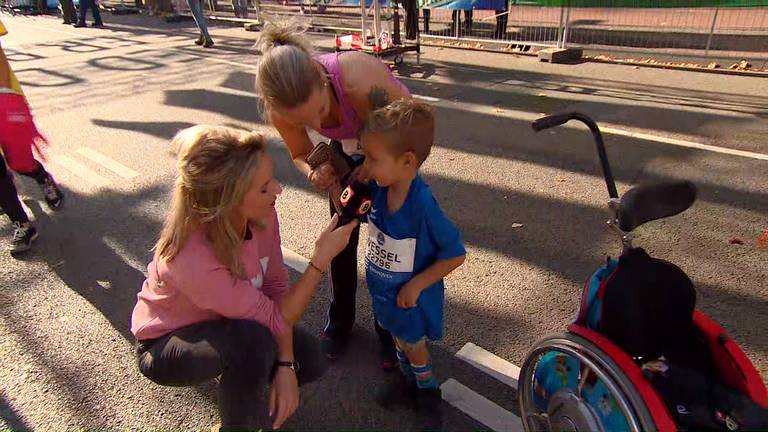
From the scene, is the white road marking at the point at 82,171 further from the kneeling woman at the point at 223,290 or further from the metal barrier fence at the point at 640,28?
the metal barrier fence at the point at 640,28

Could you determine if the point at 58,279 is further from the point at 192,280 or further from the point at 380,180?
the point at 380,180

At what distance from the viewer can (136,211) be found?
3.94 metres

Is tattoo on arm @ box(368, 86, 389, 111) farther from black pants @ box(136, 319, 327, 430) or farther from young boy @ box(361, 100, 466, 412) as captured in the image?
black pants @ box(136, 319, 327, 430)

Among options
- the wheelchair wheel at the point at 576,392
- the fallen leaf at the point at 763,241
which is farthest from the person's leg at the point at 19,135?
the fallen leaf at the point at 763,241

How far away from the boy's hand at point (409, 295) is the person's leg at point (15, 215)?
2903 millimetres

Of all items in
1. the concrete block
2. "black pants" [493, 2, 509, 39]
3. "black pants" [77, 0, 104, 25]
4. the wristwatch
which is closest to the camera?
the wristwatch

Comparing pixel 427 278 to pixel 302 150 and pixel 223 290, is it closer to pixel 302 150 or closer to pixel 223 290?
pixel 223 290

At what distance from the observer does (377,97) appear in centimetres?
194

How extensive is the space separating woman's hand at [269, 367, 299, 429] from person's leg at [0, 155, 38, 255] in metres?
2.59

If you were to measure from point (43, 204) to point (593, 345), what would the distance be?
4.24 meters

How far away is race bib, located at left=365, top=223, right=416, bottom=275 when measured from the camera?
1797 millimetres

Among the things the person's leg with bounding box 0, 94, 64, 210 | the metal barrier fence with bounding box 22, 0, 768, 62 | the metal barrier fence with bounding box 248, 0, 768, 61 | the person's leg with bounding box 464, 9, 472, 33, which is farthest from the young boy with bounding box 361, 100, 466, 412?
the person's leg with bounding box 464, 9, 472, 33

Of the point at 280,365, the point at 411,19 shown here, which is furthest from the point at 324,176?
the point at 411,19

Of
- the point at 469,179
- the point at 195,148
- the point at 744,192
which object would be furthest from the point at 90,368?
the point at 744,192
